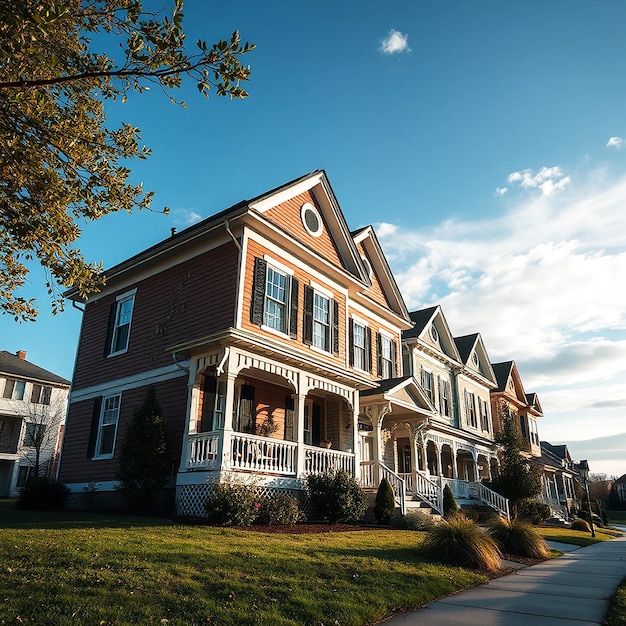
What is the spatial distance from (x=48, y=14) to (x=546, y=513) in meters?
29.5

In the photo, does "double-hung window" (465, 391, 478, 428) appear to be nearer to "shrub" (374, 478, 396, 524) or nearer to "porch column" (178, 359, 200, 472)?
"shrub" (374, 478, 396, 524)

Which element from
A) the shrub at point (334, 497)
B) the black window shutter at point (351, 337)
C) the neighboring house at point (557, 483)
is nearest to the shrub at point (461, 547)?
the shrub at point (334, 497)

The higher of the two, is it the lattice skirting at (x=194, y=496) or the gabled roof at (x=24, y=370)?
the gabled roof at (x=24, y=370)

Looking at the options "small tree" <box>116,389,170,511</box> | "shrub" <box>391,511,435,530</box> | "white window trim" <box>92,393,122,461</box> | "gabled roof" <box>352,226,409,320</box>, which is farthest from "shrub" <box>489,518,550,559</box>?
"gabled roof" <box>352,226,409,320</box>

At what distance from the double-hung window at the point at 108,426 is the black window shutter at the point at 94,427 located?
0.40 ft

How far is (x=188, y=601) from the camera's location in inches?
223

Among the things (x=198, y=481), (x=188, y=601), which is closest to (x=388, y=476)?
(x=198, y=481)

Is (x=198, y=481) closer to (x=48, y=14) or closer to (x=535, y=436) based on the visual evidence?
(x=48, y=14)

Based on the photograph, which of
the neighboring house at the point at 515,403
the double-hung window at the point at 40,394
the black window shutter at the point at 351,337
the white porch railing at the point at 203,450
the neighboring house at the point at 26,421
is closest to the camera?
the white porch railing at the point at 203,450

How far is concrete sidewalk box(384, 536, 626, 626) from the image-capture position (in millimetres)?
6418

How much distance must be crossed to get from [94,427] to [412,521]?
1036 centimetres

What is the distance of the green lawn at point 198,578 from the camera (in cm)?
532

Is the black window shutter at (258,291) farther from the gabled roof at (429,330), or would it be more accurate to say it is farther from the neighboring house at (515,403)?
the neighboring house at (515,403)

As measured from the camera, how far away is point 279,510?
12.6 m
